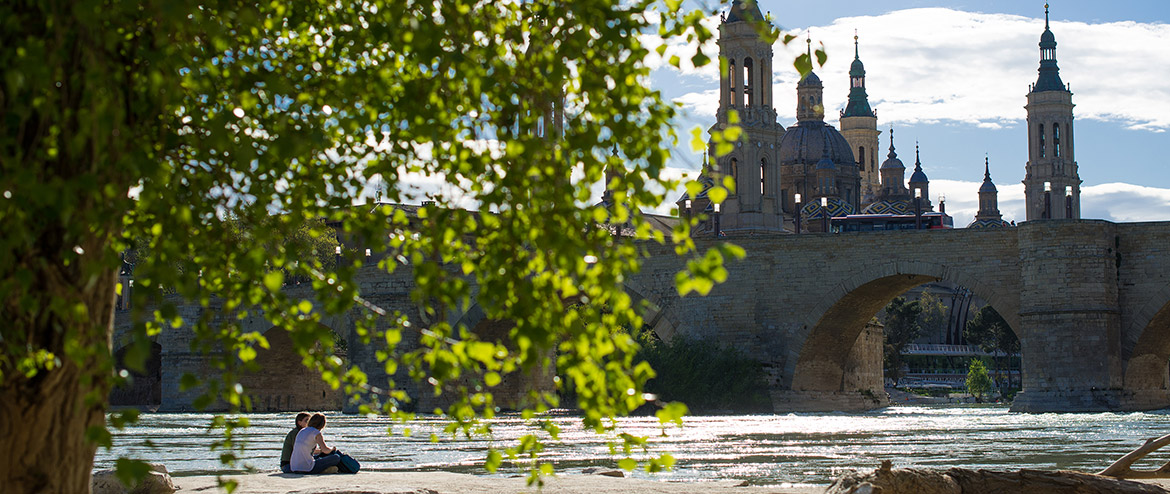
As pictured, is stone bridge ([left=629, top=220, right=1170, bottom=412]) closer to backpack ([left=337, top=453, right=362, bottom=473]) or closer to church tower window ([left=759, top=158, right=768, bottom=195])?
church tower window ([left=759, top=158, right=768, bottom=195])

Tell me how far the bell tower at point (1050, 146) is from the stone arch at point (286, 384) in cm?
4842

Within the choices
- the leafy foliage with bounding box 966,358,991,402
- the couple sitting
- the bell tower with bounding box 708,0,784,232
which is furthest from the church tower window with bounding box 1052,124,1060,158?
the couple sitting

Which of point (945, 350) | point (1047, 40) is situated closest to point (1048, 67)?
point (1047, 40)

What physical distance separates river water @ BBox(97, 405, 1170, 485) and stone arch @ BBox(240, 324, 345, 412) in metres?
19.1

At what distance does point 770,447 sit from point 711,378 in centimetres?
1656

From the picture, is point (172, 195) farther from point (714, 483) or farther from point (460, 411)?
point (714, 483)

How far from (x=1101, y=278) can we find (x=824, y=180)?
5937 centimetres

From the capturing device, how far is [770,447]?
1756 cm

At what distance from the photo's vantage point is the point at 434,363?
12.3 feet

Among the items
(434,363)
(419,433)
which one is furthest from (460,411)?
(419,433)

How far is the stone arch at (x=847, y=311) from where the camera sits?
32250mm

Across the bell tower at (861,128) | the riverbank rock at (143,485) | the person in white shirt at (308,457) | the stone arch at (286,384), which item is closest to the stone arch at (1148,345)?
the person in white shirt at (308,457)

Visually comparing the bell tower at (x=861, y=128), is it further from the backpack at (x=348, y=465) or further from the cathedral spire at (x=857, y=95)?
the backpack at (x=348, y=465)

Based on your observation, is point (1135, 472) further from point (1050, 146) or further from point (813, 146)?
point (813, 146)
